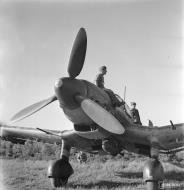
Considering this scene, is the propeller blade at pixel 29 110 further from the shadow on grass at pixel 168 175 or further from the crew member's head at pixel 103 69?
the shadow on grass at pixel 168 175

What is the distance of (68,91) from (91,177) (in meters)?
3.96

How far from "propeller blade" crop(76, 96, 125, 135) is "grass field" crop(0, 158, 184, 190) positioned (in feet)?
6.03

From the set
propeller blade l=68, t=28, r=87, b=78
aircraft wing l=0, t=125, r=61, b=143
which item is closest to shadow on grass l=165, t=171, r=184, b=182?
aircraft wing l=0, t=125, r=61, b=143

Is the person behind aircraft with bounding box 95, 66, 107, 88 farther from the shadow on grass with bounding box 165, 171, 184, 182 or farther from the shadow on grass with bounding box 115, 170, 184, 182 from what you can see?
the shadow on grass with bounding box 165, 171, 184, 182

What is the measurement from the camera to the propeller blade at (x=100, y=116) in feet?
22.6

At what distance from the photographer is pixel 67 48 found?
831 cm

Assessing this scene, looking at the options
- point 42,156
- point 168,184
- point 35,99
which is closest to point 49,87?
Answer: point 35,99

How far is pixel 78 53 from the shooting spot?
717cm

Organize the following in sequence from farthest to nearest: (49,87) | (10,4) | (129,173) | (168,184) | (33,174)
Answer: (129,173)
(33,174)
(168,184)
(49,87)
(10,4)

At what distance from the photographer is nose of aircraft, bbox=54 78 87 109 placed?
6727 millimetres

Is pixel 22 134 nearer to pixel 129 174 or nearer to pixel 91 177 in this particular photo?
pixel 91 177

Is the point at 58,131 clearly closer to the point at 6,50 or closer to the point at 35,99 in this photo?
the point at 35,99

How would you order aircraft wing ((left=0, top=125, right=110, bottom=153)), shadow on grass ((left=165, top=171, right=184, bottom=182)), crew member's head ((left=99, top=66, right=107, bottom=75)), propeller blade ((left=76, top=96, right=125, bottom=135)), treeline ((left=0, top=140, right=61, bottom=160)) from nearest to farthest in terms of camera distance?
propeller blade ((left=76, top=96, right=125, bottom=135)) → aircraft wing ((left=0, top=125, right=110, bottom=153)) → crew member's head ((left=99, top=66, right=107, bottom=75)) → shadow on grass ((left=165, top=171, right=184, bottom=182)) → treeline ((left=0, top=140, right=61, bottom=160))

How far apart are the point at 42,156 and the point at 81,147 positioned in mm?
7007
